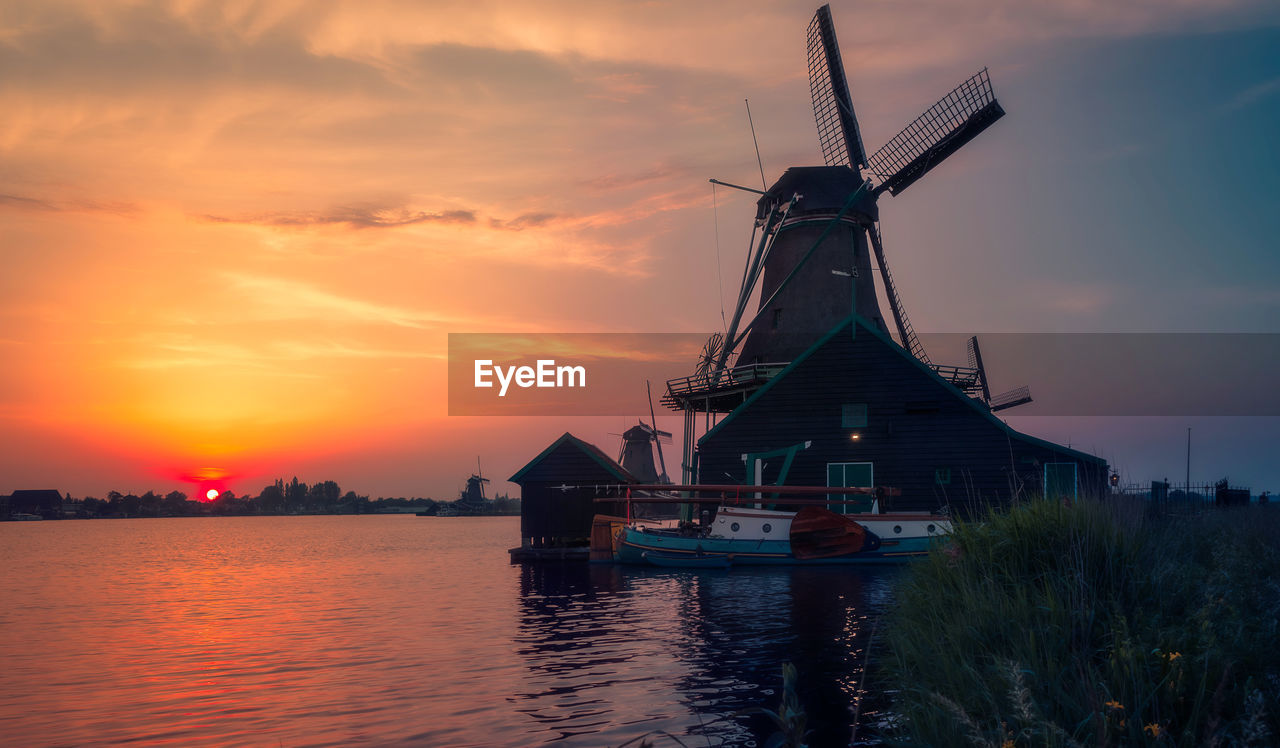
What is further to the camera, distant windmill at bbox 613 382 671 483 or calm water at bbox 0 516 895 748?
distant windmill at bbox 613 382 671 483

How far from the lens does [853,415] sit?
33719mm

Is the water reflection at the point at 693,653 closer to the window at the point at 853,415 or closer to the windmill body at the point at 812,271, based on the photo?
the window at the point at 853,415

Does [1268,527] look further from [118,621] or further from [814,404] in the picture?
[118,621]

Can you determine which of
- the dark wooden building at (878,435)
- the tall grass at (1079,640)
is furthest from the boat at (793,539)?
the tall grass at (1079,640)

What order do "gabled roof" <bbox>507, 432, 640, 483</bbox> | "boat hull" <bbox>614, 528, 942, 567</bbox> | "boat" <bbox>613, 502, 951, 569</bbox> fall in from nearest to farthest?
"boat" <bbox>613, 502, 951, 569</bbox> < "boat hull" <bbox>614, 528, 942, 567</bbox> < "gabled roof" <bbox>507, 432, 640, 483</bbox>

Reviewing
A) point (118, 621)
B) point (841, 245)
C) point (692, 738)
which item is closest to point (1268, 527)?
point (692, 738)

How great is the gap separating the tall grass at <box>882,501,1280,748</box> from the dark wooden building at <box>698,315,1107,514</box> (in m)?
19.6

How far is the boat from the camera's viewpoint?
30172 millimetres

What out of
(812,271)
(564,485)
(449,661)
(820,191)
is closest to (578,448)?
(564,485)

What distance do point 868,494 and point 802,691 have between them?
1938 cm

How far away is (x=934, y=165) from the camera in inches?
1670

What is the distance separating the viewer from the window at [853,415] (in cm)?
3359

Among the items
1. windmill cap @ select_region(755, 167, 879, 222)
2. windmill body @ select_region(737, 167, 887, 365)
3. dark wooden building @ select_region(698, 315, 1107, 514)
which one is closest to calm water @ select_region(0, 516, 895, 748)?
dark wooden building @ select_region(698, 315, 1107, 514)

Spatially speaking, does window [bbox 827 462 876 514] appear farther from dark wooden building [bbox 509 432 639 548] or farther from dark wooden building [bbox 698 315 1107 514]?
dark wooden building [bbox 509 432 639 548]
